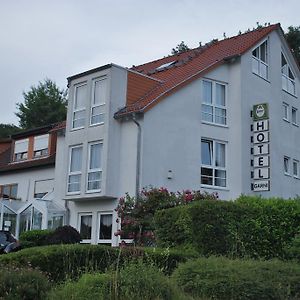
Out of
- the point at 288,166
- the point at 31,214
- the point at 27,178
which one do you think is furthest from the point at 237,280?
the point at 27,178

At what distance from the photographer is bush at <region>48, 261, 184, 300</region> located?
830cm


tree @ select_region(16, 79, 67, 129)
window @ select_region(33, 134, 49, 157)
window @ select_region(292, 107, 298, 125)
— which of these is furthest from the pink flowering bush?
tree @ select_region(16, 79, 67, 129)

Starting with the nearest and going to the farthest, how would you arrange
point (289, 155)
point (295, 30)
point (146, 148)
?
point (146, 148)
point (289, 155)
point (295, 30)

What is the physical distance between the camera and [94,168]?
25.9 meters

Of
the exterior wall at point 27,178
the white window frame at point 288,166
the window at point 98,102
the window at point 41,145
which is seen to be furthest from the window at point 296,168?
the window at point 41,145

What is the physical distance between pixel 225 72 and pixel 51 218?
11.3 meters

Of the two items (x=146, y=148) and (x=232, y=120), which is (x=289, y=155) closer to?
(x=232, y=120)

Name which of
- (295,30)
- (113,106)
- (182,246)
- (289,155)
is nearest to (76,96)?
(113,106)

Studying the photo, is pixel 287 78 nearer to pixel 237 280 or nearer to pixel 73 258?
pixel 73 258

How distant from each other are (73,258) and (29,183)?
2319 cm

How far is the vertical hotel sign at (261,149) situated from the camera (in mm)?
26219

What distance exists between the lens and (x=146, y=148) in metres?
24.7

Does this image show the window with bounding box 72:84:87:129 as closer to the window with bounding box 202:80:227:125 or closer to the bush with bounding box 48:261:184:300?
the window with bounding box 202:80:227:125

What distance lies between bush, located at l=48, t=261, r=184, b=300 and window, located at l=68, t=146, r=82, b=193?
58.3 feet
